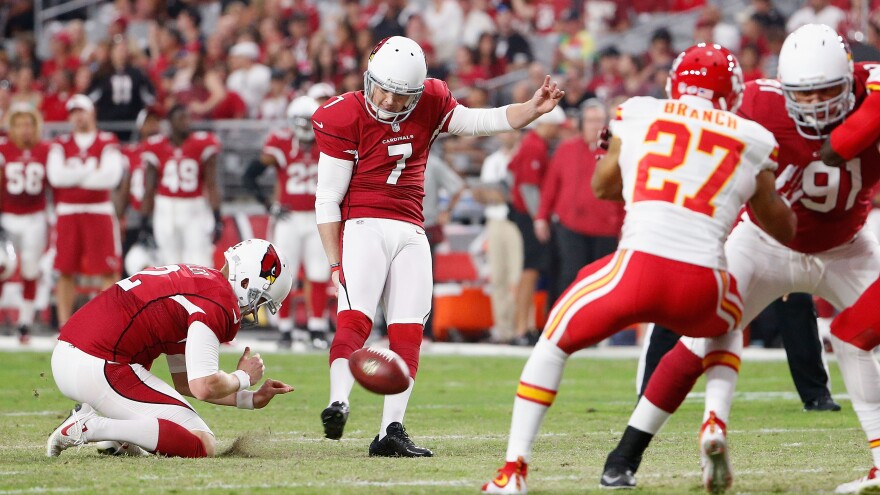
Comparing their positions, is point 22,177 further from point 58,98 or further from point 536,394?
point 536,394

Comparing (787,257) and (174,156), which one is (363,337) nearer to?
(787,257)

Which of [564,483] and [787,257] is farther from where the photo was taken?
[787,257]

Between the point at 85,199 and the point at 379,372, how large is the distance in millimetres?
8091

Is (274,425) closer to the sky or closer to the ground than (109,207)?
closer to the ground

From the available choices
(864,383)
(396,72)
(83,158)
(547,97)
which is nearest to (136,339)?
(396,72)

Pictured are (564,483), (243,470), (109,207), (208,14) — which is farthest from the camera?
(208,14)

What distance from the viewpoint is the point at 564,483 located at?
16.2 ft

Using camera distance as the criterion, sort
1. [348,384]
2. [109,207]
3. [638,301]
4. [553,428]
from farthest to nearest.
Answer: [109,207]
[553,428]
[348,384]
[638,301]

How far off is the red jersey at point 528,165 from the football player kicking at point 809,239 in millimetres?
7046

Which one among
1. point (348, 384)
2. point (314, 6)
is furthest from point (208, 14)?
point (348, 384)

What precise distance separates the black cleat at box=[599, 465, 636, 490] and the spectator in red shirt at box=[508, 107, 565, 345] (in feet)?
25.8

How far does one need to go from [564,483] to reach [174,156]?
29.0 feet

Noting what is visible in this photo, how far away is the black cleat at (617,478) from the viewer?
15.7 feet

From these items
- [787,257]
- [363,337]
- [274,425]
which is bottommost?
[274,425]
